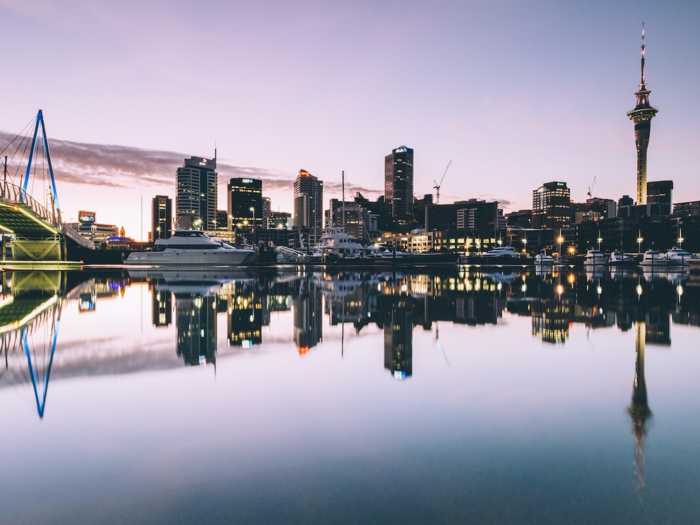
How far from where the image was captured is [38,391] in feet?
22.8

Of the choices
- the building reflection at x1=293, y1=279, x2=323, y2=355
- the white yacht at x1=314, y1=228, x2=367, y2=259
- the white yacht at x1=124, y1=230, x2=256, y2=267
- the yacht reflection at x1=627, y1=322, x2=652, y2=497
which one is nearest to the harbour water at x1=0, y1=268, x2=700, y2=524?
the yacht reflection at x1=627, y1=322, x2=652, y2=497

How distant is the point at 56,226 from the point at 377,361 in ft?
203

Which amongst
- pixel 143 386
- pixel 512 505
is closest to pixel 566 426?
pixel 512 505

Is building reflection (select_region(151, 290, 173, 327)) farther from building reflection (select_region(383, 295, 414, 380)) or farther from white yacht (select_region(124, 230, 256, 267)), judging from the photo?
white yacht (select_region(124, 230, 256, 267))

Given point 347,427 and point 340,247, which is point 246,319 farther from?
point 340,247

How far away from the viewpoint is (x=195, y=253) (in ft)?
221

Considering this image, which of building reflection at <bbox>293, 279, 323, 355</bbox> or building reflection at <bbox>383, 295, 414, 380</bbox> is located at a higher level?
building reflection at <bbox>383, 295, 414, 380</bbox>

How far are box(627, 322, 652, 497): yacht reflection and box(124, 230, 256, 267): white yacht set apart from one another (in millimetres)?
63371

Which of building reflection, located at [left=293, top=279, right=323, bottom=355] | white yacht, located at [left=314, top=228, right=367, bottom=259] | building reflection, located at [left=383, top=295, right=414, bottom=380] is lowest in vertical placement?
building reflection, located at [left=293, top=279, right=323, bottom=355]

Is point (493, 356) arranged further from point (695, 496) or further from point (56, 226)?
point (56, 226)

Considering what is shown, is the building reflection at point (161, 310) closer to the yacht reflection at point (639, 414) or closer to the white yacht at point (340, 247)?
the yacht reflection at point (639, 414)

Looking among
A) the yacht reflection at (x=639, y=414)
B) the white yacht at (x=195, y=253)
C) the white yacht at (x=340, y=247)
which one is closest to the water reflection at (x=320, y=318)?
the yacht reflection at (x=639, y=414)

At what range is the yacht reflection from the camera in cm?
437

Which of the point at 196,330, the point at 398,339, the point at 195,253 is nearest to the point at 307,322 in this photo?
the point at 196,330
